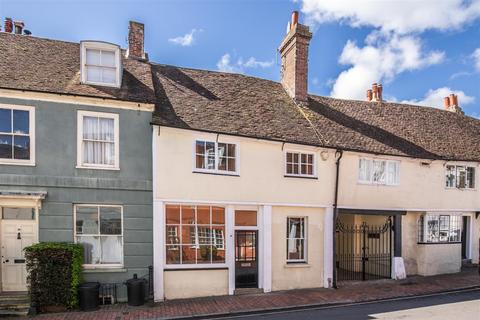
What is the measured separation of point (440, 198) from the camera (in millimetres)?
16641

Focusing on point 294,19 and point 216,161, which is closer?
point 216,161

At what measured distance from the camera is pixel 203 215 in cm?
1268

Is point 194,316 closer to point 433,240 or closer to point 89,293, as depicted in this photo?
point 89,293

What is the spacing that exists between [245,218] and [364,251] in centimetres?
597

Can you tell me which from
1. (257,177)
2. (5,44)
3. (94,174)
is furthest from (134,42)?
(257,177)

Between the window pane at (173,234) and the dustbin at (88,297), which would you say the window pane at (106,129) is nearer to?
the window pane at (173,234)

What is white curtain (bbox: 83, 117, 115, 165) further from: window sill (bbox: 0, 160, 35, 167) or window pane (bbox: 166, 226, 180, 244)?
window pane (bbox: 166, 226, 180, 244)

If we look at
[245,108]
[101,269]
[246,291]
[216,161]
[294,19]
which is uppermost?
[294,19]

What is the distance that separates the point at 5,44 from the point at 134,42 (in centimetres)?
462

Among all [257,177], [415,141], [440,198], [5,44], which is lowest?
[440,198]

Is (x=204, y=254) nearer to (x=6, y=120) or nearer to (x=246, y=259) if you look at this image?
(x=246, y=259)

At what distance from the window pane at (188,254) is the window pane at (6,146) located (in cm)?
622

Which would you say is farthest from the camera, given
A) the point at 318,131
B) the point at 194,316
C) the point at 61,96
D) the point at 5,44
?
the point at 318,131

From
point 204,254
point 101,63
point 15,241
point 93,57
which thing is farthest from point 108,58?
point 204,254
